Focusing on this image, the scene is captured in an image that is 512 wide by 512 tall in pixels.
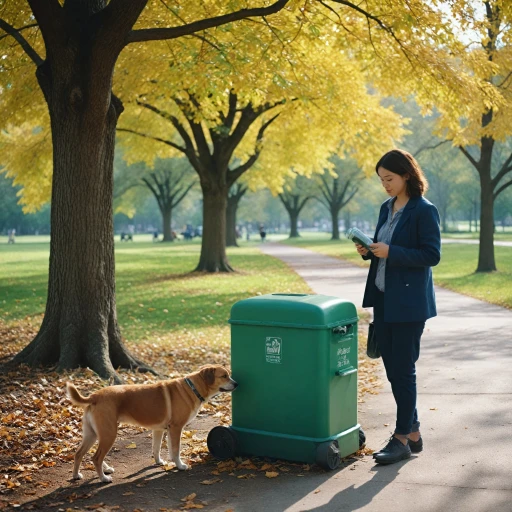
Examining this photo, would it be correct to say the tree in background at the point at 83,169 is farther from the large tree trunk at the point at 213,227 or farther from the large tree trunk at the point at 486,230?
the large tree trunk at the point at 486,230

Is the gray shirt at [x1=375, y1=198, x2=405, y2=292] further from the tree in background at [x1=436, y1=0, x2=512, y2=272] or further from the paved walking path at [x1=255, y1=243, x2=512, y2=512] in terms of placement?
the tree in background at [x1=436, y1=0, x2=512, y2=272]

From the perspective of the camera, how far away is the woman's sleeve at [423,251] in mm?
5512

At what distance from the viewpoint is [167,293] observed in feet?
65.0

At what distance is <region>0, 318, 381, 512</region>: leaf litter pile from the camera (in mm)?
5457

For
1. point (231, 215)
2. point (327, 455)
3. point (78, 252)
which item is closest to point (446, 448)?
point (327, 455)

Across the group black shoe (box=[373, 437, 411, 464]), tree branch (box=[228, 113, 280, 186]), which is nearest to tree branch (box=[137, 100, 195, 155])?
tree branch (box=[228, 113, 280, 186])

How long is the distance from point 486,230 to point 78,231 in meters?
18.5

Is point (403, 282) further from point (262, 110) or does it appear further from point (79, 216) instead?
point (262, 110)

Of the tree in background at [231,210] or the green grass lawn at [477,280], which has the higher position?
the tree in background at [231,210]

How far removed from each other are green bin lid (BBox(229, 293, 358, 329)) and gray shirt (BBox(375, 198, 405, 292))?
28cm

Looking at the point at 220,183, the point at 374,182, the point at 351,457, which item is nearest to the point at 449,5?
the point at 351,457

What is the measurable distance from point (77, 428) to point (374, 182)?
6118cm

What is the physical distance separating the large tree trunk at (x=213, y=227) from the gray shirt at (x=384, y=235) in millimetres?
20571

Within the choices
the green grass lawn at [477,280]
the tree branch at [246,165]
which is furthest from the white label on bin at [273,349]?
the tree branch at [246,165]
